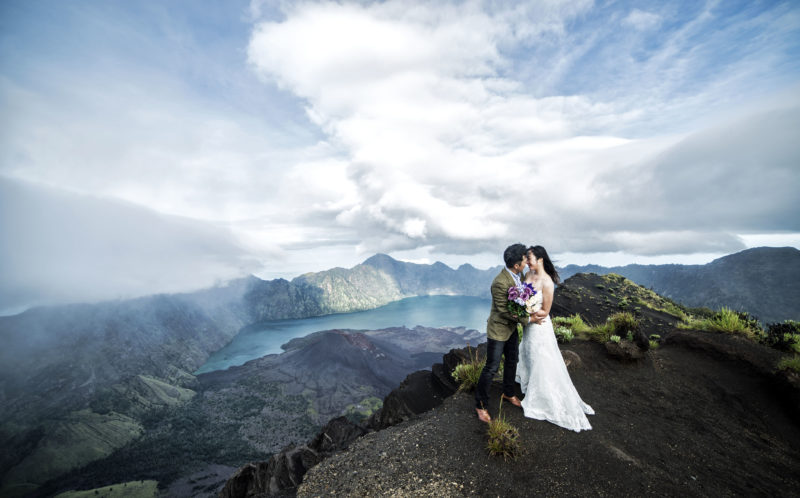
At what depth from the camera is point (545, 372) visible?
20.0ft

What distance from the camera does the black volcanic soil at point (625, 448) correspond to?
4496 millimetres

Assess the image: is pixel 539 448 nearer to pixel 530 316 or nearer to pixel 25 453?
pixel 530 316

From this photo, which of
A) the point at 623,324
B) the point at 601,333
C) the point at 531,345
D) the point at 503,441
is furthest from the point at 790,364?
the point at 503,441

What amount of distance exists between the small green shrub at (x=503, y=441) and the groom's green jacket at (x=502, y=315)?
1596 mm

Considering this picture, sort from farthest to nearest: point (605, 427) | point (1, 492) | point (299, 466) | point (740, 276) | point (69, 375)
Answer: point (69, 375) < point (740, 276) < point (1, 492) < point (299, 466) < point (605, 427)

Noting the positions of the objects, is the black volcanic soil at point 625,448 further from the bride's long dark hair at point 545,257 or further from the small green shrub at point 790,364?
the bride's long dark hair at point 545,257

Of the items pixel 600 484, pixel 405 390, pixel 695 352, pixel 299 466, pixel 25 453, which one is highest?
pixel 695 352

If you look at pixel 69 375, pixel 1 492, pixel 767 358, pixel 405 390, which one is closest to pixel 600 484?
pixel 767 358

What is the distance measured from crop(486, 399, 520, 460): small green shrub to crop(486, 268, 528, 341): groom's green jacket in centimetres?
160

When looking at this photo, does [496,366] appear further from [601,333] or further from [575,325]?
[575,325]

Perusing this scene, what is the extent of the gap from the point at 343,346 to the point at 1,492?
91777mm

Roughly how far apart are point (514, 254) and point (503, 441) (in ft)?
11.4

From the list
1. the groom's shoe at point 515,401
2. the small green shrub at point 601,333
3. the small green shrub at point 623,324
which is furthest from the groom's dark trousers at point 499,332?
the small green shrub at point 623,324

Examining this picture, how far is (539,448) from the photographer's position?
516 cm
